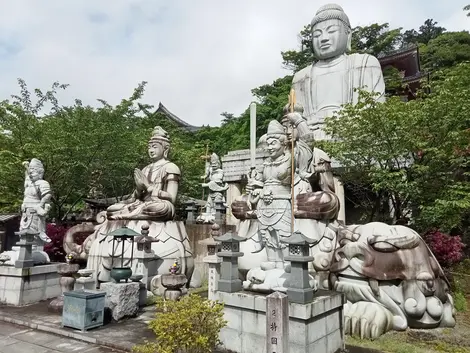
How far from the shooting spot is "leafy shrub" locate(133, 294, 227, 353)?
169 inches

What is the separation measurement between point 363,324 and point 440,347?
1199mm

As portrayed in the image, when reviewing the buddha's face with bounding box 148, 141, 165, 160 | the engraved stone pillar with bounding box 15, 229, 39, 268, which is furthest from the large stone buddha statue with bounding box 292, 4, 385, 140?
the engraved stone pillar with bounding box 15, 229, 39, 268

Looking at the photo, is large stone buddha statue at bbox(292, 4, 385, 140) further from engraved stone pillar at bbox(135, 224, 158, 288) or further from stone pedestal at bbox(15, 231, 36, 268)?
stone pedestal at bbox(15, 231, 36, 268)

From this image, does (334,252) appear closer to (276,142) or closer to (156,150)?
(276,142)

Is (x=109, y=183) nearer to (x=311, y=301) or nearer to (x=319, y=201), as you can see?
(x=319, y=201)

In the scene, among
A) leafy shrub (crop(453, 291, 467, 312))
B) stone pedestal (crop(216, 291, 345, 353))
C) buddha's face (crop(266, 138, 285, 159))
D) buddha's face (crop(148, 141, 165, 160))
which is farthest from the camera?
buddha's face (crop(148, 141, 165, 160))

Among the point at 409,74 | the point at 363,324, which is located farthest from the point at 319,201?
the point at 409,74

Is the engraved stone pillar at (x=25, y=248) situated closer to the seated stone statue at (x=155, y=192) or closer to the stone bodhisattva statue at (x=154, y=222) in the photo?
the stone bodhisattva statue at (x=154, y=222)

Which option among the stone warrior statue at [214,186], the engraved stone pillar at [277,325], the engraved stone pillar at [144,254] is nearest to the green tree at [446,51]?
the stone warrior statue at [214,186]

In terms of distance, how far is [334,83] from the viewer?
648 inches

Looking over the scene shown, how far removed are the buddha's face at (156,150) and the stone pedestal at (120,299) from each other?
4623 millimetres

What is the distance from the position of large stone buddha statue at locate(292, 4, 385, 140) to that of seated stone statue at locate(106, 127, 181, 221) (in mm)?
7278

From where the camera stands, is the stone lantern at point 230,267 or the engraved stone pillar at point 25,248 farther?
the engraved stone pillar at point 25,248

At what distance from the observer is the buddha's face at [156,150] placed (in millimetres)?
11133
